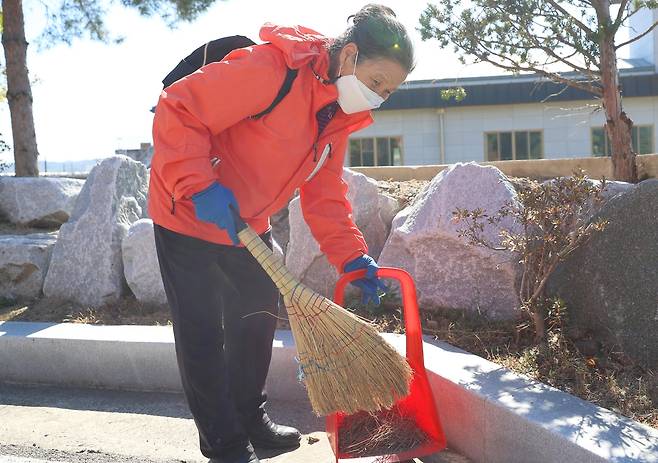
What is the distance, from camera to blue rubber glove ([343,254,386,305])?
2939mm

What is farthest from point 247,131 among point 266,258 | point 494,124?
point 494,124

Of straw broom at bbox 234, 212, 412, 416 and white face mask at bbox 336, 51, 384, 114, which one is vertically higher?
white face mask at bbox 336, 51, 384, 114

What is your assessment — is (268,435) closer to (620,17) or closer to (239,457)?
(239,457)

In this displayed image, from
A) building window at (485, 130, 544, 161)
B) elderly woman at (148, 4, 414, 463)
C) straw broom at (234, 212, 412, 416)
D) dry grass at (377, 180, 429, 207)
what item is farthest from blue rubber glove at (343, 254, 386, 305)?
building window at (485, 130, 544, 161)

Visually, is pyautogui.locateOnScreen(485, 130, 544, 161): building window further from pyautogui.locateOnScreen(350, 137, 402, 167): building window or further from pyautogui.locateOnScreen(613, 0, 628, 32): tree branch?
pyautogui.locateOnScreen(613, 0, 628, 32): tree branch

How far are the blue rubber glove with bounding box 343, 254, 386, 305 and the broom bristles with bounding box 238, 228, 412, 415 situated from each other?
0.38m

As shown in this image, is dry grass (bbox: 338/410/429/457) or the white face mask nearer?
the white face mask

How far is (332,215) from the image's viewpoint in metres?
3.05

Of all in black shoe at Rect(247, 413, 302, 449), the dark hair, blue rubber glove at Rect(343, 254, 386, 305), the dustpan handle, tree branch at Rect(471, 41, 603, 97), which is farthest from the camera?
tree branch at Rect(471, 41, 603, 97)

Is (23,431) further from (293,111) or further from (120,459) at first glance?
(293,111)

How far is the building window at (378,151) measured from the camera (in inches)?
725

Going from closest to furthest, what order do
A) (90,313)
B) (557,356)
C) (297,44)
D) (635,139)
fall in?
(297,44) → (557,356) → (90,313) → (635,139)

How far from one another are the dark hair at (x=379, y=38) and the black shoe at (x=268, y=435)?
1494mm

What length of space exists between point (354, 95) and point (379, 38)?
22cm
